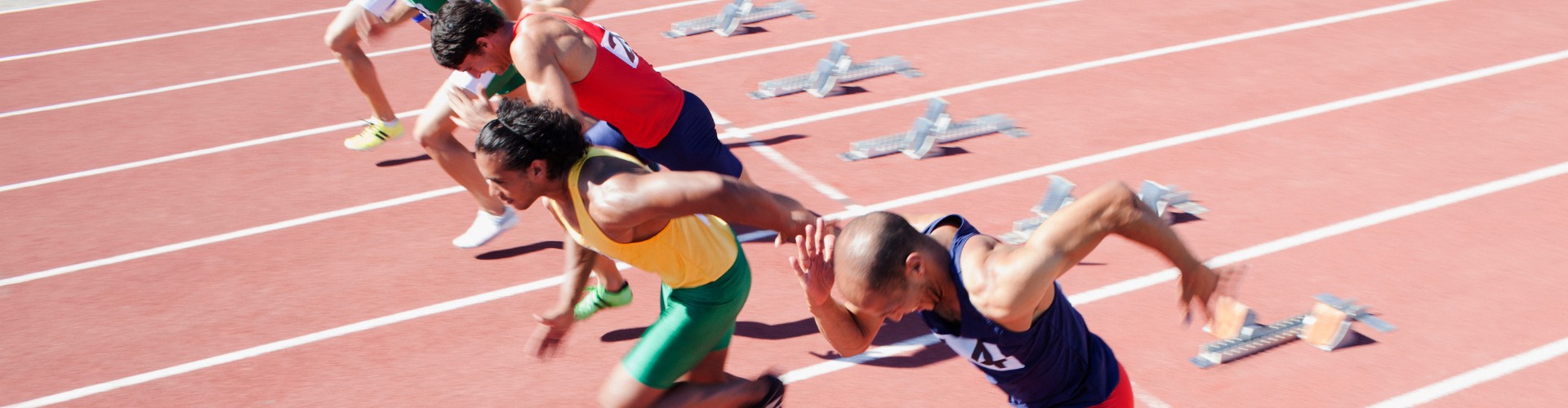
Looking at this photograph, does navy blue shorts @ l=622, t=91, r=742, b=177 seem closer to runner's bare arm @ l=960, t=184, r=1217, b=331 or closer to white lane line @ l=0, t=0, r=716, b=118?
runner's bare arm @ l=960, t=184, r=1217, b=331

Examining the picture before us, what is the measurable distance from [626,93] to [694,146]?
0.38m

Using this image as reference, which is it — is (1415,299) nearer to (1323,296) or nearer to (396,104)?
(1323,296)

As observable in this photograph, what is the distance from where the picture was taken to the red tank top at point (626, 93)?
4.98m

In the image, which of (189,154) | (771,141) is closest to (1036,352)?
(771,141)

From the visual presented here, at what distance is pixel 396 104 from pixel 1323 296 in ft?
20.6

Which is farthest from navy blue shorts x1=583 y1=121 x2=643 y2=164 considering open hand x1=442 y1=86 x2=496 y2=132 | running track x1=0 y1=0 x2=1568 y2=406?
open hand x1=442 y1=86 x2=496 y2=132

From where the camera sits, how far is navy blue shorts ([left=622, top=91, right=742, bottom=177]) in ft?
17.0

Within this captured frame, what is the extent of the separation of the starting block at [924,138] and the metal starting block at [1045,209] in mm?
1104

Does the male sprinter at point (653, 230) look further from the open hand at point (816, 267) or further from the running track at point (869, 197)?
the running track at point (869, 197)

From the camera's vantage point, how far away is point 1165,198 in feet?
20.0

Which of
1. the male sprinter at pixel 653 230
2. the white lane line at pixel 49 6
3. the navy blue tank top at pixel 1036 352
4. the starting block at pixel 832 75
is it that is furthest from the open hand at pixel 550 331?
the white lane line at pixel 49 6

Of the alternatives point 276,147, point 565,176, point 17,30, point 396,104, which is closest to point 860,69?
point 396,104

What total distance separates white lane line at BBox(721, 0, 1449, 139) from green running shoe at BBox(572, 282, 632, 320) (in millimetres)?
2814

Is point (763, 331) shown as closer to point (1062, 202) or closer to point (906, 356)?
point (906, 356)
